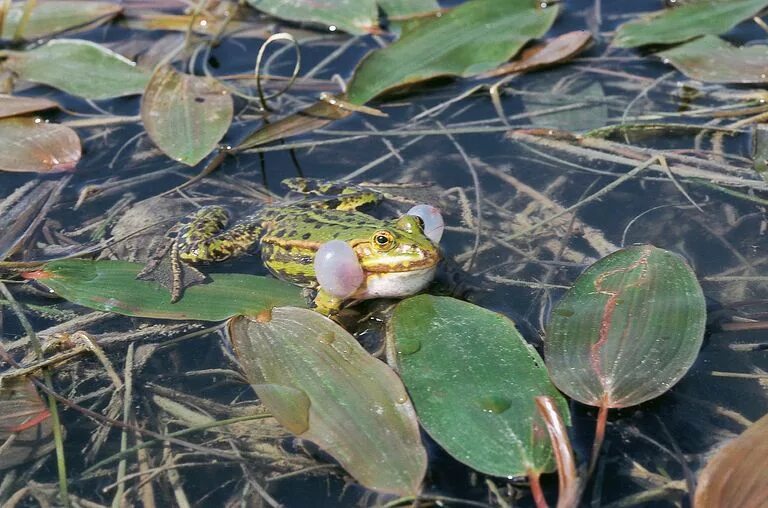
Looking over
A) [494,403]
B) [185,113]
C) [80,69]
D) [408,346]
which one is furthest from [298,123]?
[494,403]

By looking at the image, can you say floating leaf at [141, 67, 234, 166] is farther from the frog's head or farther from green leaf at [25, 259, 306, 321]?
the frog's head

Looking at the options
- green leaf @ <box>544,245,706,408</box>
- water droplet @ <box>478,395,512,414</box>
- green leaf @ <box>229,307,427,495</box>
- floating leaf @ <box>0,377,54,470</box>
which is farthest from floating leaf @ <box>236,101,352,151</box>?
water droplet @ <box>478,395,512,414</box>

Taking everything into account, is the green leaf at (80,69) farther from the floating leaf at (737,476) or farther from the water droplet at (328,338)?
the floating leaf at (737,476)

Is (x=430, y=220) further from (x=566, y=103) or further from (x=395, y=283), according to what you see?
(x=566, y=103)

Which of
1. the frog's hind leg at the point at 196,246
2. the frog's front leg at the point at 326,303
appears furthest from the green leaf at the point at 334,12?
the frog's front leg at the point at 326,303

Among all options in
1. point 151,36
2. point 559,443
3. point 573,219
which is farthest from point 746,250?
point 151,36

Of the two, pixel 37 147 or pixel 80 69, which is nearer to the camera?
pixel 37 147

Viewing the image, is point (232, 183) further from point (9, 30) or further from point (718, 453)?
point (718, 453)
